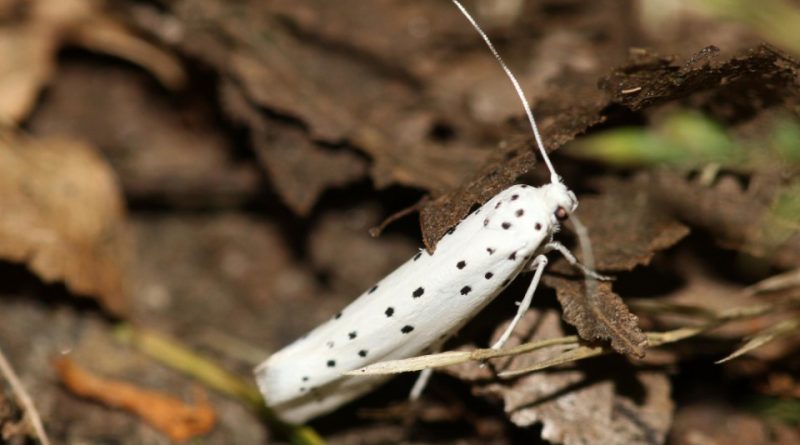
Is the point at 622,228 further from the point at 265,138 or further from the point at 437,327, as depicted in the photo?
the point at 265,138

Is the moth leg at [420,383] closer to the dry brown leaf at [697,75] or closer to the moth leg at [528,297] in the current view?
the moth leg at [528,297]

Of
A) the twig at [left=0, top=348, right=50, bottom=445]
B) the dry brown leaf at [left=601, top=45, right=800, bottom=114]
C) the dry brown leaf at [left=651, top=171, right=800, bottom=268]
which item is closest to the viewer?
the dry brown leaf at [left=601, top=45, right=800, bottom=114]

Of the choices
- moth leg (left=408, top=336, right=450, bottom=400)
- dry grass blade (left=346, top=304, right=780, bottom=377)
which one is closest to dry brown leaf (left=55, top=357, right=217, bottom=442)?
moth leg (left=408, top=336, right=450, bottom=400)

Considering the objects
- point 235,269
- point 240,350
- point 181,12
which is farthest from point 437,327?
point 181,12

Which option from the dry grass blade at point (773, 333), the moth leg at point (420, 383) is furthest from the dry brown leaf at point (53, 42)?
the dry grass blade at point (773, 333)

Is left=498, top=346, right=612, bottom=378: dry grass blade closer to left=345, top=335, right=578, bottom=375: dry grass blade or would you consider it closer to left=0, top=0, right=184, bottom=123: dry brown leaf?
left=345, top=335, right=578, bottom=375: dry grass blade

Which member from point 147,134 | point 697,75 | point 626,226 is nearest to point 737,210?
point 626,226

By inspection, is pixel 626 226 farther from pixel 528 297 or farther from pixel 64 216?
pixel 64 216
